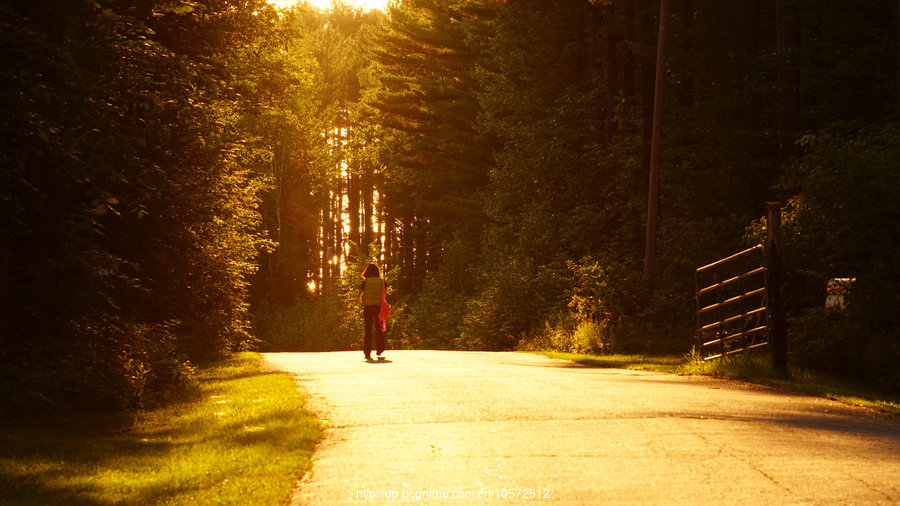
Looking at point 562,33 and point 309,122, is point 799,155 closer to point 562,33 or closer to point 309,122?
point 562,33

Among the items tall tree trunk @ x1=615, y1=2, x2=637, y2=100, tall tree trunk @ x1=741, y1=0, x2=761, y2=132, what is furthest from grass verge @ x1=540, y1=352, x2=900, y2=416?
tall tree trunk @ x1=615, y1=2, x2=637, y2=100

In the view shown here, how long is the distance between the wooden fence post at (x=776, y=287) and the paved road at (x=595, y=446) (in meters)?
1.56

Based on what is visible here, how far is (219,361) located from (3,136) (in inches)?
488

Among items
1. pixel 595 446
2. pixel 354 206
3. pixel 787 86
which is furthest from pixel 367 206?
pixel 595 446

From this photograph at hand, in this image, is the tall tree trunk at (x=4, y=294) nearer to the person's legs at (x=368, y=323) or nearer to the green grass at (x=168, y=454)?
the green grass at (x=168, y=454)

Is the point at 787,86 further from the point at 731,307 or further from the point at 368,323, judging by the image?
the point at 368,323

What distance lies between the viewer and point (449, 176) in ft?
194

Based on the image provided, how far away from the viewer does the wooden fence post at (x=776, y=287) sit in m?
15.5

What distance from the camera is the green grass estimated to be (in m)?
7.62

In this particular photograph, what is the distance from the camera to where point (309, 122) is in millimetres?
69875

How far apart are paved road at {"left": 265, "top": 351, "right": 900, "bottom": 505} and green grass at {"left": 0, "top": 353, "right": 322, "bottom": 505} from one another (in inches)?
14.6

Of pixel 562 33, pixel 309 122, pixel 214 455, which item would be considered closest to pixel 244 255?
pixel 214 455

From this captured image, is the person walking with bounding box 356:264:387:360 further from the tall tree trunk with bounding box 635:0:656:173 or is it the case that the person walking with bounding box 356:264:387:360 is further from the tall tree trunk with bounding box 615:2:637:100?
the tall tree trunk with bounding box 615:2:637:100

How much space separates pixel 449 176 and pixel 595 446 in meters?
50.6
